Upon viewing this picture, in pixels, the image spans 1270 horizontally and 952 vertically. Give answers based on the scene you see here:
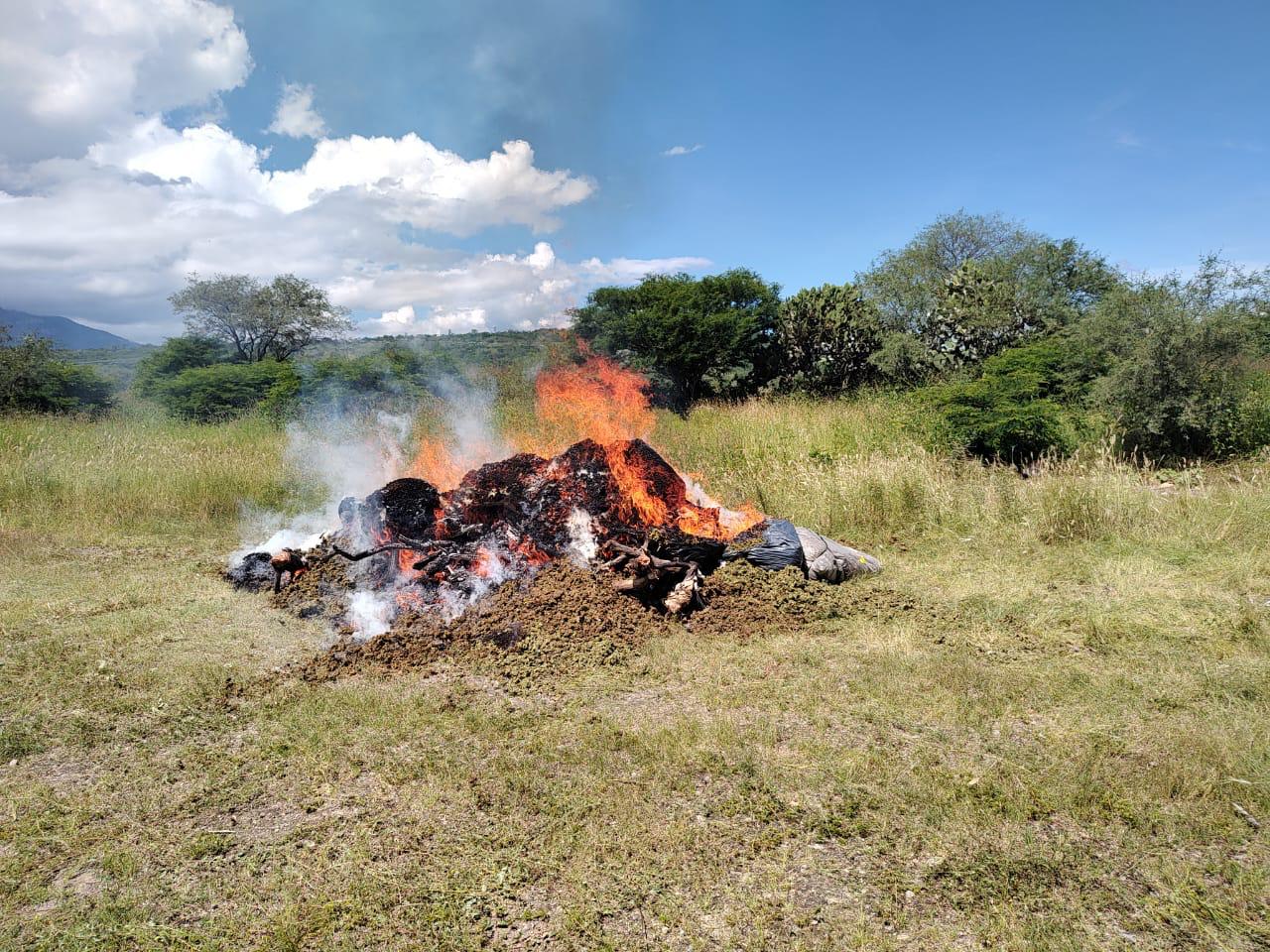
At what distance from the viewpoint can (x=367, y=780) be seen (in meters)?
3.07

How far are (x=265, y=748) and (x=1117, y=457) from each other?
41.1 ft

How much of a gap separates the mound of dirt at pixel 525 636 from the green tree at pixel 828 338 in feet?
44.8

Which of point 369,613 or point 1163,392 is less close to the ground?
point 1163,392

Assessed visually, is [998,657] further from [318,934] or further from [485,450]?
[485,450]

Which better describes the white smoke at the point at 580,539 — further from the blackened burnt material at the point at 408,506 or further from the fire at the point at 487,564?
the blackened burnt material at the point at 408,506

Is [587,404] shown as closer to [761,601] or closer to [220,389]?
[761,601]

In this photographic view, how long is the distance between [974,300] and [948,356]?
139 cm

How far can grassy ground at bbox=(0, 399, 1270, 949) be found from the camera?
90.4 inches

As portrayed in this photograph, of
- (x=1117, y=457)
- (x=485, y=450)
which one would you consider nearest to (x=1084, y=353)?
(x=1117, y=457)

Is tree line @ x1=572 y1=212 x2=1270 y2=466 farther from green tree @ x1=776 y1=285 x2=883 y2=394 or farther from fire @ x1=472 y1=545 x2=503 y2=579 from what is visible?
fire @ x1=472 y1=545 x2=503 y2=579

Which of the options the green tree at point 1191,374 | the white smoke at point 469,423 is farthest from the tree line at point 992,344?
the white smoke at point 469,423

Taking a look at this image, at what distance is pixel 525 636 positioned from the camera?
462 cm

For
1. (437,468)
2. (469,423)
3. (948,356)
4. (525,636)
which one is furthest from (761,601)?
(948,356)

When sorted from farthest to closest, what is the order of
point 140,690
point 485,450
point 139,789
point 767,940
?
point 485,450, point 140,690, point 139,789, point 767,940
